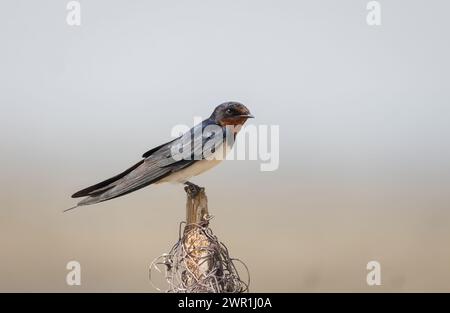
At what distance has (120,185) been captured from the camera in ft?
14.3

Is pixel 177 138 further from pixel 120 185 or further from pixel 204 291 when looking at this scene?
pixel 204 291

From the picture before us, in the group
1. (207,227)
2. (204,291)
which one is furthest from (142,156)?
(204,291)

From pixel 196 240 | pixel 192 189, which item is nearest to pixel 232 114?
pixel 192 189

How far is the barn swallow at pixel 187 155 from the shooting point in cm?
442

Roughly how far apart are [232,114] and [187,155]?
0.44 m

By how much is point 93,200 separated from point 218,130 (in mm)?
1006

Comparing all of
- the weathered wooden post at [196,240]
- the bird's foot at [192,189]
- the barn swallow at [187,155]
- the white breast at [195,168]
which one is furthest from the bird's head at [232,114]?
the weathered wooden post at [196,240]

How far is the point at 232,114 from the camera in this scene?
4.56 meters

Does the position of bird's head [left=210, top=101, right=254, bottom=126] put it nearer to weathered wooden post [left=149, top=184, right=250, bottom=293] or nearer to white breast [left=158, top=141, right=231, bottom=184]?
white breast [left=158, top=141, right=231, bottom=184]

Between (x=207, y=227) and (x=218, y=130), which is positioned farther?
(x=218, y=130)

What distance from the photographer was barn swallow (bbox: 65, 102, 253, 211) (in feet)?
14.5

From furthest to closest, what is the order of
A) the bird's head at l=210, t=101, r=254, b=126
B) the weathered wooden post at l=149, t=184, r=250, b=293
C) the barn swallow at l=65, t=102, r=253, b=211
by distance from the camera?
the bird's head at l=210, t=101, r=254, b=126 < the barn swallow at l=65, t=102, r=253, b=211 < the weathered wooden post at l=149, t=184, r=250, b=293

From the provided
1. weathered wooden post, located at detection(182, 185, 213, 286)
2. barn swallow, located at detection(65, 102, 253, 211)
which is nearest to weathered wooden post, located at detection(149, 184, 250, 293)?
weathered wooden post, located at detection(182, 185, 213, 286)
